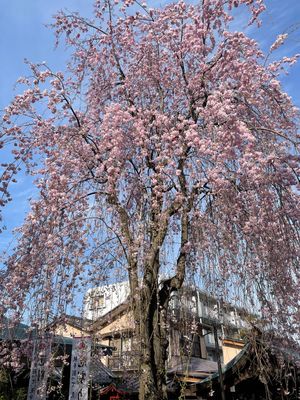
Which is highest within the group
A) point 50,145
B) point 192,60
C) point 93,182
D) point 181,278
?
point 192,60

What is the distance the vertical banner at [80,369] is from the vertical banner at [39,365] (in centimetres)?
43

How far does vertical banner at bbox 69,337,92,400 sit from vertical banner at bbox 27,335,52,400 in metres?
0.43

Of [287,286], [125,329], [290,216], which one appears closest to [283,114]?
[290,216]

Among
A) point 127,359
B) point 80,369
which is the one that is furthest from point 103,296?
point 127,359

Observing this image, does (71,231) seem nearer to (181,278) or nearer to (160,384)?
(181,278)

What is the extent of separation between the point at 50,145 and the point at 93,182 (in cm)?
86

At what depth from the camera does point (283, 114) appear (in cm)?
544

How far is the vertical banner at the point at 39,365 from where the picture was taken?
4.83 meters

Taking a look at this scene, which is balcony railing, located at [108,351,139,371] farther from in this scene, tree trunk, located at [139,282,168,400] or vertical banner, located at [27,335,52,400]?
vertical banner, located at [27,335,52,400]

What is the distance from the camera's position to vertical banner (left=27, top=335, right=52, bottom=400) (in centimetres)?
483

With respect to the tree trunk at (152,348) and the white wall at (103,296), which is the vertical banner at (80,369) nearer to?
the white wall at (103,296)

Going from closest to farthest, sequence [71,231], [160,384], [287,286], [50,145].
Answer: [160,384], [287,286], [71,231], [50,145]

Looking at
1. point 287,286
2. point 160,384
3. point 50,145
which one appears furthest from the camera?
point 50,145

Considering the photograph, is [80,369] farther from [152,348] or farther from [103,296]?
[152,348]
